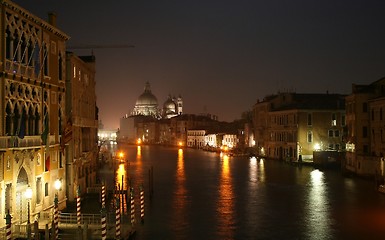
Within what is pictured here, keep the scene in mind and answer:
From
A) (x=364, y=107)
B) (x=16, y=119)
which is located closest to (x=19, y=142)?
(x=16, y=119)

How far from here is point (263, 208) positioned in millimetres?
28141

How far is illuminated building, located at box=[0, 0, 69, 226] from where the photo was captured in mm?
18391

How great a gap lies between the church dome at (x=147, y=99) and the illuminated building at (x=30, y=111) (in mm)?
166871

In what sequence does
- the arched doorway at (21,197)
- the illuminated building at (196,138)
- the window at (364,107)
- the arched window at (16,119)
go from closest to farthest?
the arched window at (16,119)
the arched doorway at (21,197)
the window at (364,107)
the illuminated building at (196,138)

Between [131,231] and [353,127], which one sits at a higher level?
[353,127]

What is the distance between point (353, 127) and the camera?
42656mm

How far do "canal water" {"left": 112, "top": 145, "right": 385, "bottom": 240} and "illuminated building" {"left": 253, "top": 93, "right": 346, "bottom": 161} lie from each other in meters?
14.4

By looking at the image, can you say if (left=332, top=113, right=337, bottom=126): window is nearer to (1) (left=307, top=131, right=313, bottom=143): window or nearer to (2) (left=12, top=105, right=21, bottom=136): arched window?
(1) (left=307, top=131, right=313, bottom=143): window

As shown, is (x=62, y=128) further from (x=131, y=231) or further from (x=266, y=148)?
(x=266, y=148)

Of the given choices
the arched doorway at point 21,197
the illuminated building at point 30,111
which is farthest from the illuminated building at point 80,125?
the arched doorway at point 21,197

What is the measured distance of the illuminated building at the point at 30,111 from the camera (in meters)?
18.4

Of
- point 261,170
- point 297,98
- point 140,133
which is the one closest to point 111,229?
point 261,170

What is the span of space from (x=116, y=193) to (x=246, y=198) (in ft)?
26.6

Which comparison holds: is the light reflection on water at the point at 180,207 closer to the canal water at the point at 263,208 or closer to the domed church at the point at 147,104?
the canal water at the point at 263,208
